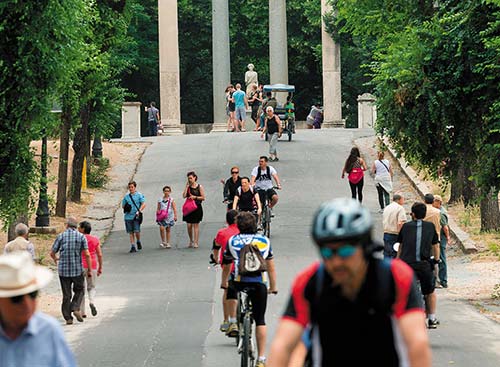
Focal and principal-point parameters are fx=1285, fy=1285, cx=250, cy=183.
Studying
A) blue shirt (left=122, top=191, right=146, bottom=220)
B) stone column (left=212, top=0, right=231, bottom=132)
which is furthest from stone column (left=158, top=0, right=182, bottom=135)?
blue shirt (left=122, top=191, right=146, bottom=220)

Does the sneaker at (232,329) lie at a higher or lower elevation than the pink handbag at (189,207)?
lower

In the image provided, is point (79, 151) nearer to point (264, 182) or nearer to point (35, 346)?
point (264, 182)

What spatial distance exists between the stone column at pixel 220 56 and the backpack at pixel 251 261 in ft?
141

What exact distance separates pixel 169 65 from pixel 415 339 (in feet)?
170

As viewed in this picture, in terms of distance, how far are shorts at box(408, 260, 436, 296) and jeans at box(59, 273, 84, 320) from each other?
5.37 m

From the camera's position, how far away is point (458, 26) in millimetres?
22312

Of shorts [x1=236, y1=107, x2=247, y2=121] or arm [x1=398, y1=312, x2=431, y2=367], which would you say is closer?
arm [x1=398, y1=312, x2=431, y2=367]

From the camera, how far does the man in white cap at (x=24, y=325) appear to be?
224 inches

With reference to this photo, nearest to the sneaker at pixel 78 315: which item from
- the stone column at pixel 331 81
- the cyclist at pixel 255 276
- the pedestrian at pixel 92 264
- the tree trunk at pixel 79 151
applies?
the pedestrian at pixel 92 264

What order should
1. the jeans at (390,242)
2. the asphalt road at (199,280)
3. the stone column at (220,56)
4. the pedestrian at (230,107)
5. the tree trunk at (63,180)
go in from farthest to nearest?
the stone column at (220,56) → the pedestrian at (230,107) → the tree trunk at (63,180) → the jeans at (390,242) → the asphalt road at (199,280)

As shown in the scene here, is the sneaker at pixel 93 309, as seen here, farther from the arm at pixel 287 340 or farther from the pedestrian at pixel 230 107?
the pedestrian at pixel 230 107

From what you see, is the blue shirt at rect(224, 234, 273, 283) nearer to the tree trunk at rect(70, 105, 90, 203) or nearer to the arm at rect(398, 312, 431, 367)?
the arm at rect(398, 312, 431, 367)

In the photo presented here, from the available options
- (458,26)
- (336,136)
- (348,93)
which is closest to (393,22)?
(458,26)

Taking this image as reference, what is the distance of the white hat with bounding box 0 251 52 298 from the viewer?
5.70 meters
